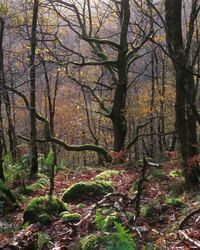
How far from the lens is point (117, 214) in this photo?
245 inches

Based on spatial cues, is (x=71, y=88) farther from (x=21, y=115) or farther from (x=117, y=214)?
(x=117, y=214)

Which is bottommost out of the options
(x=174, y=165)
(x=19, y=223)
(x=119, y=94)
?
(x=19, y=223)

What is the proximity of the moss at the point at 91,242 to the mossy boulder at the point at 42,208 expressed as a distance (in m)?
1.82

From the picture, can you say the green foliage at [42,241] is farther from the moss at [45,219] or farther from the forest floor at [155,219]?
the moss at [45,219]

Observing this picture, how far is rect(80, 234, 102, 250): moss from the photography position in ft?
17.5

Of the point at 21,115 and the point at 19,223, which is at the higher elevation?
the point at 21,115

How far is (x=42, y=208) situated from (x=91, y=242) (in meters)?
2.17

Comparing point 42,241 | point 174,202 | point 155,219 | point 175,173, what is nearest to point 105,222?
point 42,241

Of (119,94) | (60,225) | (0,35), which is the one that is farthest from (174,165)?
(0,35)

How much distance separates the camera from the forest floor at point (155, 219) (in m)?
5.24

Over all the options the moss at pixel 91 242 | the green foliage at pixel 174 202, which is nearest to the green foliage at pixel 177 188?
the green foliage at pixel 174 202

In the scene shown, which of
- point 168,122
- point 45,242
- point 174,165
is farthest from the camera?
point 168,122

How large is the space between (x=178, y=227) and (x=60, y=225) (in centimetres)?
210

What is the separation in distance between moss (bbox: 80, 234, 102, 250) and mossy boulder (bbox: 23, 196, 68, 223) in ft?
5.97
